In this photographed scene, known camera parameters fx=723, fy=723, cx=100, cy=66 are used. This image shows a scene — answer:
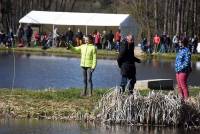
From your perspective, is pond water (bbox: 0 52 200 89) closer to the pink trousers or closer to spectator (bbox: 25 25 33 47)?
the pink trousers

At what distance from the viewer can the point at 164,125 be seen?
17891 mm

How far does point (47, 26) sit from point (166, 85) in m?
47.6

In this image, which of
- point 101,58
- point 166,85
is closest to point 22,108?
point 166,85

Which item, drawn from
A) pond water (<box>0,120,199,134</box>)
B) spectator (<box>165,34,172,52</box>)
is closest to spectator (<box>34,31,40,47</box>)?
spectator (<box>165,34,172,52</box>)

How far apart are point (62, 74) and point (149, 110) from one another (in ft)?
62.2

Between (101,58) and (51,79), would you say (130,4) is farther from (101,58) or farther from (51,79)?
(51,79)

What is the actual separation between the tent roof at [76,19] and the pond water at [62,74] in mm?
15411

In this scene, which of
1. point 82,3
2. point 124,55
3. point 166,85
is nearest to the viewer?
point 124,55

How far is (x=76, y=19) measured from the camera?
67188 millimetres

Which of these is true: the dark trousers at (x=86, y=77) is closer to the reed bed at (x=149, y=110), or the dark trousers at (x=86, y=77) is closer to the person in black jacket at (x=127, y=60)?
the person in black jacket at (x=127, y=60)

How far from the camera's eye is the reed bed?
17.8 m

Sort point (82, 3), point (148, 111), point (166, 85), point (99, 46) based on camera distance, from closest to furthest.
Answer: point (148, 111) < point (166, 85) < point (99, 46) < point (82, 3)

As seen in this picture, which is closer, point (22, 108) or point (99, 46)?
point (22, 108)

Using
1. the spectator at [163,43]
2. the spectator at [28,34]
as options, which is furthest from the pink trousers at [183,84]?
the spectator at [28,34]
